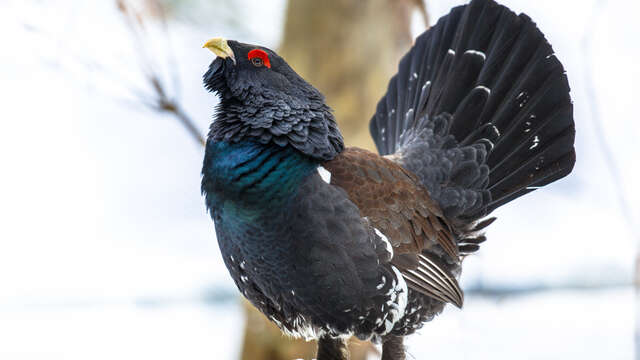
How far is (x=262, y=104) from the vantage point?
7.73 feet

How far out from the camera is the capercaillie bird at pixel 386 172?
89.7 inches

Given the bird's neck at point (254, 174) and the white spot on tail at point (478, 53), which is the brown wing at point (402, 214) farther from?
→ the white spot on tail at point (478, 53)

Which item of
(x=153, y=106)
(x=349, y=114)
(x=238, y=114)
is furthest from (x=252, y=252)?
(x=349, y=114)

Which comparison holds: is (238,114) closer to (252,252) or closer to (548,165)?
(252,252)

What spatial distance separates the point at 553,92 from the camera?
2.74 meters

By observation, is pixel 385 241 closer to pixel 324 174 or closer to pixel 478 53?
pixel 324 174

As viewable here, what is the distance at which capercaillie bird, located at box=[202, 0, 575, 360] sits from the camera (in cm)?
228

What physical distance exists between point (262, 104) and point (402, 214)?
71 centimetres

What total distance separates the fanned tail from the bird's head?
0.69 meters

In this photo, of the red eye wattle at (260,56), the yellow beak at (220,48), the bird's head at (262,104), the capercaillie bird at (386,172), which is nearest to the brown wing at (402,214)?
the capercaillie bird at (386,172)

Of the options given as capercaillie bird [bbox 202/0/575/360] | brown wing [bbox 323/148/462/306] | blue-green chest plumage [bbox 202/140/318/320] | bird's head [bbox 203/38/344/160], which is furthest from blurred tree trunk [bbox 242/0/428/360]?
blue-green chest plumage [bbox 202/140/318/320]

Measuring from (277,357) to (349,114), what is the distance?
1647 millimetres

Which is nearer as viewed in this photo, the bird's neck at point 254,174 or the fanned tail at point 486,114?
the bird's neck at point 254,174

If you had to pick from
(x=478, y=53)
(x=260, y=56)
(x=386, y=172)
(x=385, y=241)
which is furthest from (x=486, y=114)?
(x=260, y=56)
